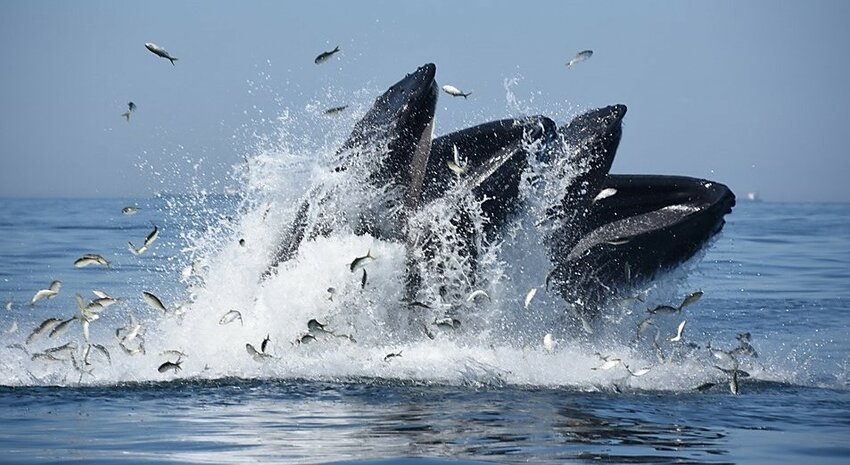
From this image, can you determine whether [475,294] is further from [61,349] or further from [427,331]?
[61,349]

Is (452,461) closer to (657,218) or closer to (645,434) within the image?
(645,434)

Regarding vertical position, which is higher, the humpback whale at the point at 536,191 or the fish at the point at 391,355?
the humpback whale at the point at 536,191

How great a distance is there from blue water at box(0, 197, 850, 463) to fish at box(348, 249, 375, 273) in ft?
1.08

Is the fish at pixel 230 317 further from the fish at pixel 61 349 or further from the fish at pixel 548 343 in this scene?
the fish at pixel 548 343

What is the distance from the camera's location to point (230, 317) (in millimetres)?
13180

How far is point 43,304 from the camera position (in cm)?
1955

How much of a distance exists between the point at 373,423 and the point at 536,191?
12.8 feet

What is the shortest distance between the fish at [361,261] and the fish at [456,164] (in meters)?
1.09

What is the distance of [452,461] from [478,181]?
4.58 meters

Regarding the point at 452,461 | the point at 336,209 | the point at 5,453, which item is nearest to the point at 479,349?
the point at 336,209

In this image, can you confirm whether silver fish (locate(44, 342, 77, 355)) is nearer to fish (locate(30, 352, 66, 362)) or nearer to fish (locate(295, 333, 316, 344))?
fish (locate(30, 352, 66, 362))

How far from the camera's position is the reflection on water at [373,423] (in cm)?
886

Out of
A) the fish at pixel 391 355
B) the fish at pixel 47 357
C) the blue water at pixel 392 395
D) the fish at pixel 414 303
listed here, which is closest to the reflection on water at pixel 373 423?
the blue water at pixel 392 395

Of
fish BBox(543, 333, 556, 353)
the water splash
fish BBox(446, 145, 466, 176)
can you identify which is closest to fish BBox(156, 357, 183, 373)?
the water splash
